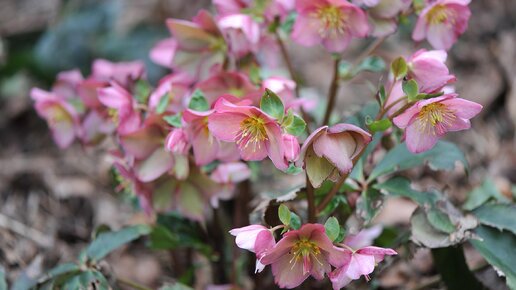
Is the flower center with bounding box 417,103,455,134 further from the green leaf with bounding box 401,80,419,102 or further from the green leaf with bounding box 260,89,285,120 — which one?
the green leaf with bounding box 260,89,285,120

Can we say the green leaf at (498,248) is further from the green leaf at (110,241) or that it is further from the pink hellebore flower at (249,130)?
the green leaf at (110,241)

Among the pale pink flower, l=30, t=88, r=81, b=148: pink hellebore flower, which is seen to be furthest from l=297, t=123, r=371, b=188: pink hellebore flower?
l=30, t=88, r=81, b=148: pink hellebore flower

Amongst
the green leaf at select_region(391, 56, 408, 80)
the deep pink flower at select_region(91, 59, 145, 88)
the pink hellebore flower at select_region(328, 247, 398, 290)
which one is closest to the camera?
the pink hellebore flower at select_region(328, 247, 398, 290)

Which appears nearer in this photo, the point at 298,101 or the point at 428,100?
the point at 428,100

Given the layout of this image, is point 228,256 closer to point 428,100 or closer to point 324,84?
point 428,100

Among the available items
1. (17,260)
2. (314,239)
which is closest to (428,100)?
(314,239)

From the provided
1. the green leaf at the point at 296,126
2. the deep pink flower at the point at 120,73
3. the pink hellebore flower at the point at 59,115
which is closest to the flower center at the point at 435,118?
the green leaf at the point at 296,126

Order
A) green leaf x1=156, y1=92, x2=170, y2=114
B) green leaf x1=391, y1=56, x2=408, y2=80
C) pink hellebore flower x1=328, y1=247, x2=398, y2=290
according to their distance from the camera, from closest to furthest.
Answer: pink hellebore flower x1=328, y1=247, x2=398, y2=290 < green leaf x1=391, y1=56, x2=408, y2=80 < green leaf x1=156, y1=92, x2=170, y2=114
